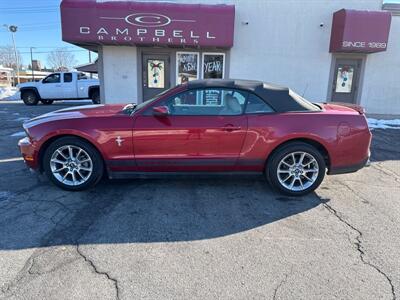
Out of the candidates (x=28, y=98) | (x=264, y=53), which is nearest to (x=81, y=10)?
(x=264, y=53)

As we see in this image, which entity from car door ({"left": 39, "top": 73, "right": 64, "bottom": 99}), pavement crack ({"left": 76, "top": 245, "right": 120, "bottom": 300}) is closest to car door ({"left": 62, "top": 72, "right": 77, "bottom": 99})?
car door ({"left": 39, "top": 73, "right": 64, "bottom": 99})

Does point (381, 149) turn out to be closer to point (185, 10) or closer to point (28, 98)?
point (185, 10)

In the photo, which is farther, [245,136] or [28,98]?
[28,98]

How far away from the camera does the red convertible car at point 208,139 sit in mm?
4016

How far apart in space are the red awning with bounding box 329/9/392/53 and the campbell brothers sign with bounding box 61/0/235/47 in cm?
367

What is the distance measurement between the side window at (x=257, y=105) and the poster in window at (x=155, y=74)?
24.7 ft

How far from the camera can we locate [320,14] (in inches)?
420

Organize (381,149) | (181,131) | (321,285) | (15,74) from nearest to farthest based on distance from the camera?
(321,285), (181,131), (381,149), (15,74)

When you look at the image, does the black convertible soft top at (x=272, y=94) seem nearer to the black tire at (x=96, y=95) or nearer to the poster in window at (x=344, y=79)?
the poster in window at (x=344, y=79)

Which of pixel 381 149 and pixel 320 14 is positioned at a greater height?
pixel 320 14

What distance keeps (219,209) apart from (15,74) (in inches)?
2226

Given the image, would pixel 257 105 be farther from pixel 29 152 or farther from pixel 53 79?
pixel 53 79

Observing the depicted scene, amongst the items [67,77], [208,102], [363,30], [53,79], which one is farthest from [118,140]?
[53,79]

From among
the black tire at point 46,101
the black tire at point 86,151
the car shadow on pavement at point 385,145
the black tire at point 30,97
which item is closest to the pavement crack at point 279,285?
the black tire at point 86,151
